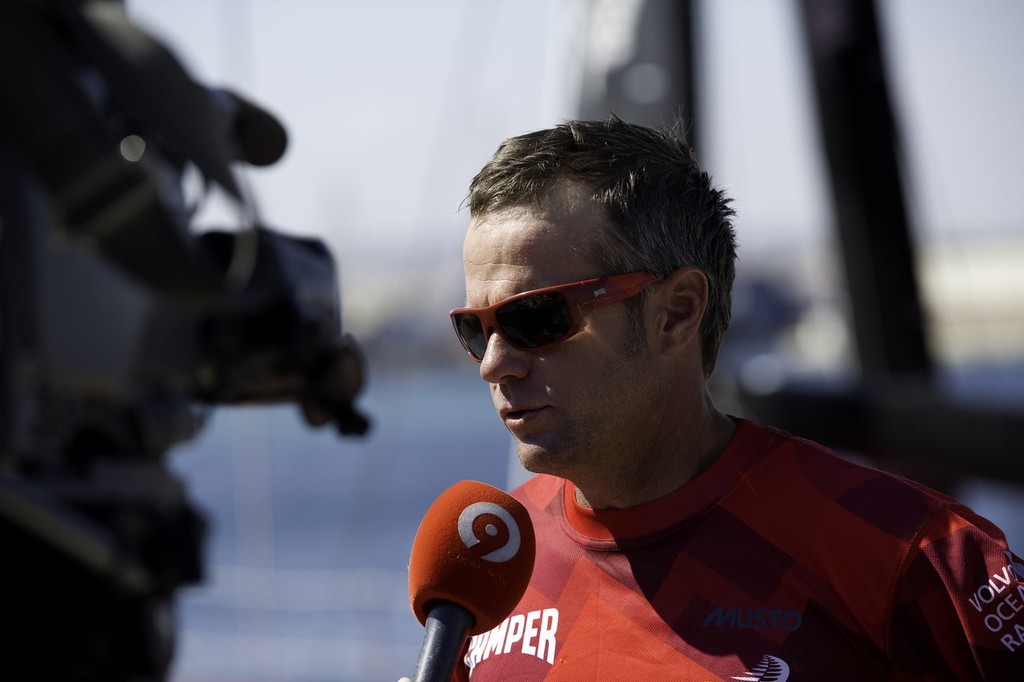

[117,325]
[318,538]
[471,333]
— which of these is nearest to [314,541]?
[318,538]

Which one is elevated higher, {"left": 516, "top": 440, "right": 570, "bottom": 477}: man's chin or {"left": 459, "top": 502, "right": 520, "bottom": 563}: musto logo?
{"left": 516, "top": 440, "right": 570, "bottom": 477}: man's chin

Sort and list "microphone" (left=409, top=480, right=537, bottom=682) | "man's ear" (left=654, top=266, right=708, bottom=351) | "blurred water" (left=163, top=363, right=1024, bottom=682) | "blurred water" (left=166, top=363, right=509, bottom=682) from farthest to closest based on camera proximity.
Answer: "blurred water" (left=166, top=363, right=509, bottom=682) → "blurred water" (left=163, top=363, right=1024, bottom=682) → "man's ear" (left=654, top=266, right=708, bottom=351) → "microphone" (left=409, top=480, right=537, bottom=682)

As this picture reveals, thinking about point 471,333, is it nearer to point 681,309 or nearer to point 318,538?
point 681,309

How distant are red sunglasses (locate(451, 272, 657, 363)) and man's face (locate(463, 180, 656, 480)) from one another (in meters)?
0.01

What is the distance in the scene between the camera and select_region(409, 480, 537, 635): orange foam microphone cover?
Answer: 5.14ft

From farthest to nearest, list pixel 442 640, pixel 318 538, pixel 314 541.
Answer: pixel 318 538 → pixel 314 541 → pixel 442 640

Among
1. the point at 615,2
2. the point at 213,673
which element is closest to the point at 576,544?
the point at 615,2

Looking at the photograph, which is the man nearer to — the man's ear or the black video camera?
the man's ear

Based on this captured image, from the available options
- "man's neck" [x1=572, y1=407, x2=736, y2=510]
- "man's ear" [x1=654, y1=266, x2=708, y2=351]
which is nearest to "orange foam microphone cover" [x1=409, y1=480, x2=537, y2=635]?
"man's neck" [x1=572, y1=407, x2=736, y2=510]

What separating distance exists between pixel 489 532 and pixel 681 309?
0.37 metres

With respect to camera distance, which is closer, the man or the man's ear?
the man

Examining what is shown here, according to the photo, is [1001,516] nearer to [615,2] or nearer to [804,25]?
[804,25]

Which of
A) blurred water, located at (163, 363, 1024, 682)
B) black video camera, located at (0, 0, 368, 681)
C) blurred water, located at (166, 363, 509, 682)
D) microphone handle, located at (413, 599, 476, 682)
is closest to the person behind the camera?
microphone handle, located at (413, 599, 476, 682)

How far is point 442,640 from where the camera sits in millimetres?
1508
